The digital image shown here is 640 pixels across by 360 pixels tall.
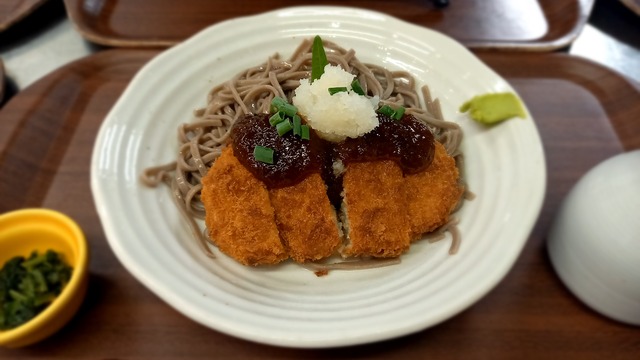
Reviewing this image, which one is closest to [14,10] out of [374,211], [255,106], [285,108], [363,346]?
[255,106]

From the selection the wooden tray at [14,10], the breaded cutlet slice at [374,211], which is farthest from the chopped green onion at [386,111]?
the wooden tray at [14,10]

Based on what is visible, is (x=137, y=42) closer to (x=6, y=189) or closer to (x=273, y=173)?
(x=6, y=189)

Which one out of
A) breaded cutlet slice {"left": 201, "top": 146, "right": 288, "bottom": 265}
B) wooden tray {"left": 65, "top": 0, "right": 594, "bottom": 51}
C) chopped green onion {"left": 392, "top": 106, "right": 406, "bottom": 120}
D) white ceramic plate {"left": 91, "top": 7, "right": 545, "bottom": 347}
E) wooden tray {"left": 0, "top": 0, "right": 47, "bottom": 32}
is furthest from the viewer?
wooden tray {"left": 0, "top": 0, "right": 47, "bottom": 32}

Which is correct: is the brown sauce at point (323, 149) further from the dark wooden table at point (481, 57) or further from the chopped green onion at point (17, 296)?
the chopped green onion at point (17, 296)

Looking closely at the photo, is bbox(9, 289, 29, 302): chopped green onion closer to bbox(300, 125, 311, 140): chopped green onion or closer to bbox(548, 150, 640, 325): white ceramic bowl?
bbox(300, 125, 311, 140): chopped green onion

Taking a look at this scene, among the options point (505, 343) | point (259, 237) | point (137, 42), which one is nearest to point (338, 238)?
point (259, 237)

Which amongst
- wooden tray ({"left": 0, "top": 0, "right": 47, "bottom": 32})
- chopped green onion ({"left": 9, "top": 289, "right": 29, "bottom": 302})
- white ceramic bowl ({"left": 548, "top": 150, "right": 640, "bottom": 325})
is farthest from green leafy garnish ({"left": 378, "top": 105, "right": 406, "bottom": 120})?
wooden tray ({"left": 0, "top": 0, "right": 47, "bottom": 32})

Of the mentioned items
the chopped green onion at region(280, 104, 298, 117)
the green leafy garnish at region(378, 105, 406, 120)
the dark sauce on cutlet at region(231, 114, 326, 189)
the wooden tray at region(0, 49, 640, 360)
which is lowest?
the wooden tray at region(0, 49, 640, 360)
